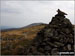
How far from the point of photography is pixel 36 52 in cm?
3216

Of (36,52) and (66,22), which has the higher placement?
(66,22)

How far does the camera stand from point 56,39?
3250 centimetres

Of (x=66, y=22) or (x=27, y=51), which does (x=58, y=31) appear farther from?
(x=27, y=51)

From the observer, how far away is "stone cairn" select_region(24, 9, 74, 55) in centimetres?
3206

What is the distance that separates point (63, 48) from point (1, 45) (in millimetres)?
16362

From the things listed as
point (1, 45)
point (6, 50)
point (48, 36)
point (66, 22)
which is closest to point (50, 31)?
point (48, 36)

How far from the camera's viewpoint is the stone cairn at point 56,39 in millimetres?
32062

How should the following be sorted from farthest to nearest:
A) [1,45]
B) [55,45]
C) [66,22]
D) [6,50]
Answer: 1. [1,45]
2. [6,50]
3. [66,22]
4. [55,45]

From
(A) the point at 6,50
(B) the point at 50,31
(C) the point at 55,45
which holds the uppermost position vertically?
(B) the point at 50,31

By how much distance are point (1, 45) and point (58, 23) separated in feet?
50.3

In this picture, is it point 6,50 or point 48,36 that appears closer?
point 48,36

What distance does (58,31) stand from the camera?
33.4 meters

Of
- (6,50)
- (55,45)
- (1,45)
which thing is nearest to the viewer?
(55,45)

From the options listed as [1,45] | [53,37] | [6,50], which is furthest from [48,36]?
[1,45]
